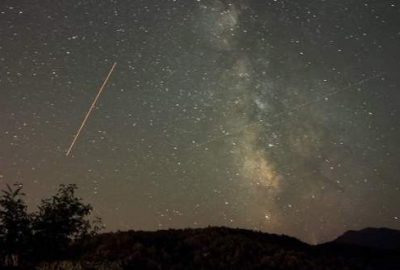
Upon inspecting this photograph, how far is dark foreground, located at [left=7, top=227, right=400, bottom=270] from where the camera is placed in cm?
2552

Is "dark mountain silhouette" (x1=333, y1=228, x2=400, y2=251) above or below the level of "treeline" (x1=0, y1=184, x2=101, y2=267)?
below

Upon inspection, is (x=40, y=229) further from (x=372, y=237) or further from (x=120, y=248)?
(x=372, y=237)

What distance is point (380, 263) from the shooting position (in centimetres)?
3672

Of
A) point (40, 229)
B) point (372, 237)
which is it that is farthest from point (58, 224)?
point (372, 237)

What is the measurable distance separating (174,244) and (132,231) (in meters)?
5.73

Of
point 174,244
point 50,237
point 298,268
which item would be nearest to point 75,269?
point 50,237

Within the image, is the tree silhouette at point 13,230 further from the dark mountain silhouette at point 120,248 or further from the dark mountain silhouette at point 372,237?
the dark mountain silhouette at point 372,237

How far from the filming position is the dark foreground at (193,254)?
25516 mm

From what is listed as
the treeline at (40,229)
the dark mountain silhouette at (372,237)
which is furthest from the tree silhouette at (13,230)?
the dark mountain silhouette at (372,237)

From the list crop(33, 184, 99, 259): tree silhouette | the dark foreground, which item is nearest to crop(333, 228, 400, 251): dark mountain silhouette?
the dark foreground

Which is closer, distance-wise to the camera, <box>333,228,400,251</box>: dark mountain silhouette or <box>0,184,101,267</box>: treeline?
<box>0,184,101,267</box>: treeline

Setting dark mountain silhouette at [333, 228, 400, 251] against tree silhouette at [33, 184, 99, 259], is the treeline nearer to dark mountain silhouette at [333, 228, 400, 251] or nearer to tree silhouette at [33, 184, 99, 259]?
tree silhouette at [33, 184, 99, 259]

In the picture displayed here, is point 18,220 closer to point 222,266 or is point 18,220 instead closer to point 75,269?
point 75,269

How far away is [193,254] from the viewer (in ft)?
94.9
